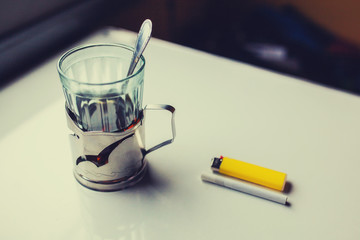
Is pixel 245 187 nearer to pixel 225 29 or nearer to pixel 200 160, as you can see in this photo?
pixel 200 160

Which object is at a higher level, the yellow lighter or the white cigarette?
the yellow lighter

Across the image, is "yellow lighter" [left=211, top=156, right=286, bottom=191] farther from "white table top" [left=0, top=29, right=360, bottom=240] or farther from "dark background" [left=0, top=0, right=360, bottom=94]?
"dark background" [left=0, top=0, right=360, bottom=94]

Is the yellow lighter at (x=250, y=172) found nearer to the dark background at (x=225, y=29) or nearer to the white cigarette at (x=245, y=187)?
the white cigarette at (x=245, y=187)

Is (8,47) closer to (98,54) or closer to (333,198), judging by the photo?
(98,54)

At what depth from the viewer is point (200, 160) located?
0.52 metres

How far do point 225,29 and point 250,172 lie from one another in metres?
1.26

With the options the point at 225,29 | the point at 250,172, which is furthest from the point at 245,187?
the point at 225,29

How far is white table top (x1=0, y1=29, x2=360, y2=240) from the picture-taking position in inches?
17.0

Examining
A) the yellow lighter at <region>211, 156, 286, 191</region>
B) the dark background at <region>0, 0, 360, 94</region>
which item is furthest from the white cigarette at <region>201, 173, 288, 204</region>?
the dark background at <region>0, 0, 360, 94</region>

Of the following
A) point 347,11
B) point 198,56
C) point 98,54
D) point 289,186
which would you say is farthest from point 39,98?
point 347,11

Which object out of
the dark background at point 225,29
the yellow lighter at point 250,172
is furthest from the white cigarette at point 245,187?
the dark background at point 225,29

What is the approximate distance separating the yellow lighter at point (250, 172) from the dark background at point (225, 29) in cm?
42

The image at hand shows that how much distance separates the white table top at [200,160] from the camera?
1.42 ft

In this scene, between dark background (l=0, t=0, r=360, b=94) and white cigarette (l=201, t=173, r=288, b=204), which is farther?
dark background (l=0, t=0, r=360, b=94)
